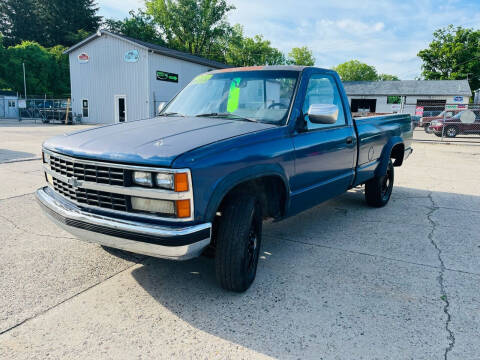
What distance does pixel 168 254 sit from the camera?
243cm

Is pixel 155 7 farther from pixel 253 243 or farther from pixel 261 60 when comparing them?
pixel 253 243

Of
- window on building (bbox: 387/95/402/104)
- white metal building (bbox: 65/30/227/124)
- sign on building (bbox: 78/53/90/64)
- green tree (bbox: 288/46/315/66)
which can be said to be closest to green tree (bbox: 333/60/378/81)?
green tree (bbox: 288/46/315/66)

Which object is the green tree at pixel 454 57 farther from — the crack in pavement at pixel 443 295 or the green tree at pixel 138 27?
the crack in pavement at pixel 443 295

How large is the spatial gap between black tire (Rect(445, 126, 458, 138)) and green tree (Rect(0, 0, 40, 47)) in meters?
63.7

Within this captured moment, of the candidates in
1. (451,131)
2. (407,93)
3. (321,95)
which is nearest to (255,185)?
(321,95)

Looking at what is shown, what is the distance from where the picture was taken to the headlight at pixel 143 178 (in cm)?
245

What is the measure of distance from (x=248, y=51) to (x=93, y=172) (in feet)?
217

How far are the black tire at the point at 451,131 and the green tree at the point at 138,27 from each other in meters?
42.5

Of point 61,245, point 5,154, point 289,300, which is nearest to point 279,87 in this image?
point 289,300

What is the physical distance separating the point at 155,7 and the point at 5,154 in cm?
4984

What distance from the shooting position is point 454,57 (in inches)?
2275

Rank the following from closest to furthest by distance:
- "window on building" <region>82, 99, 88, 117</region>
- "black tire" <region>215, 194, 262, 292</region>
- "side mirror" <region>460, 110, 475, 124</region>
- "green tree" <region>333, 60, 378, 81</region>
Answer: "black tire" <region>215, 194, 262, 292</region> < "side mirror" <region>460, 110, 475, 124</region> < "window on building" <region>82, 99, 88, 117</region> < "green tree" <region>333, 60, 378, 81</region>

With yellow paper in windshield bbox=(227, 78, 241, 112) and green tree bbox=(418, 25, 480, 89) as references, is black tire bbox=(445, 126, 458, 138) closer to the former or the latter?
yellow paper in windshield bbox=(227, 78, 241, 112)

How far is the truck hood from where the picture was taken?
2488 millimetres
